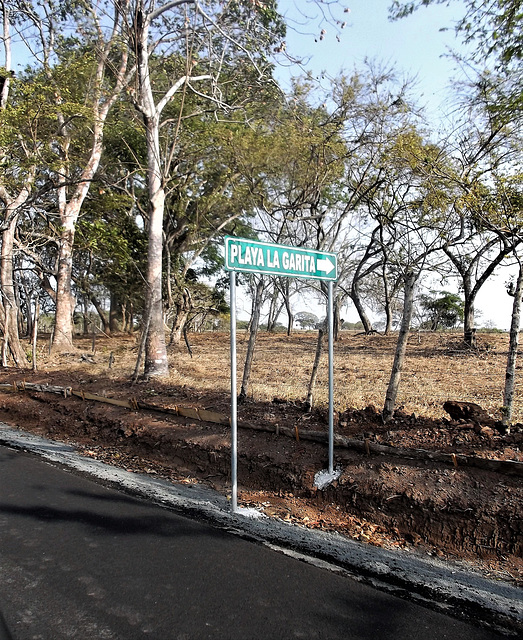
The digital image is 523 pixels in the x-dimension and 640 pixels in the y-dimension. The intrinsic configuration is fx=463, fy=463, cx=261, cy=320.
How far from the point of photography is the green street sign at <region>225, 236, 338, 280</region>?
14.2ft

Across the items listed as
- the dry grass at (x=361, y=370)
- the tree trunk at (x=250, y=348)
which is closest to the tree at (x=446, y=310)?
the dry grass at (x=361, y=370)

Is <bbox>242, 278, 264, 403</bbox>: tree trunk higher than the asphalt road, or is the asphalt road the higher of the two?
<bbox>242, 278, 264, 403</bbox>: tree trunk

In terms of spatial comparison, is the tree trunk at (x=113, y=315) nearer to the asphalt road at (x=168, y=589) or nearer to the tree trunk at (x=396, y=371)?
the tree trunk at (x=396, y=371)

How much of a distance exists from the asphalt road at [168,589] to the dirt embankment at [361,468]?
2.96 feet

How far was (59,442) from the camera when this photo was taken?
23.6 feet

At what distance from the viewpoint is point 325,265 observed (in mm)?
Answer: 5098

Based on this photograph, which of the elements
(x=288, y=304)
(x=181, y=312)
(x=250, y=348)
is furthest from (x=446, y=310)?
(x=250, y=348)

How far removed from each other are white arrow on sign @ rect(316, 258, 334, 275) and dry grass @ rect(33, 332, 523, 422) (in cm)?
269

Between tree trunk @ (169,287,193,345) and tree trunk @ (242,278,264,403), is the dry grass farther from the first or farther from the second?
tree trunk @ (169,287,193,345)

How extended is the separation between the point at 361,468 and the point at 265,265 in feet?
7.46

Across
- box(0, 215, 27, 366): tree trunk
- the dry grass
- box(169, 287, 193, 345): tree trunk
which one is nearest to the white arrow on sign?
the dry grass

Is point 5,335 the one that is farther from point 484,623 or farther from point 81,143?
point 484,623

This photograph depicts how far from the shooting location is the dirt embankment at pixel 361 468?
3.86m

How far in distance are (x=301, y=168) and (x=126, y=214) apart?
1306 cm
